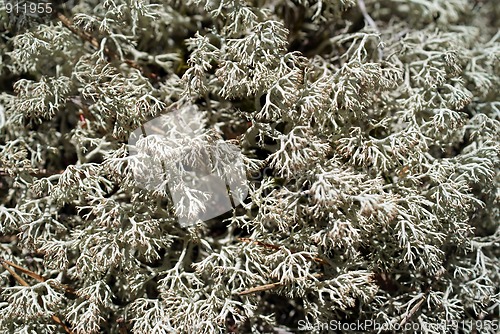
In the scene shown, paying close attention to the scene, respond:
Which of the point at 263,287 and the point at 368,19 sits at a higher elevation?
the point at 368,19

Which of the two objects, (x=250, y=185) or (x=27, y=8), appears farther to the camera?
(x=27, y=8)

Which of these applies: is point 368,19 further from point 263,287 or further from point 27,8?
point 27,8

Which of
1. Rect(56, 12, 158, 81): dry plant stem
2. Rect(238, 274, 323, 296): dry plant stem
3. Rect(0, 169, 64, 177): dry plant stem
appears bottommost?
Rect(238, 274, 323, 296): dry plant stem

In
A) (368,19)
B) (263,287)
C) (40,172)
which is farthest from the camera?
(368,19)

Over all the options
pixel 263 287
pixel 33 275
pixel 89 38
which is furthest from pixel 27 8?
pixel 263 287

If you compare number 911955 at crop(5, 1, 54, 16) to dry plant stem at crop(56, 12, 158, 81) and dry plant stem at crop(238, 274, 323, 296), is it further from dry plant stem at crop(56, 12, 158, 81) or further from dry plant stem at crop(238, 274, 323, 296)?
dry plant stem at crop(238, 274, 323, 296)

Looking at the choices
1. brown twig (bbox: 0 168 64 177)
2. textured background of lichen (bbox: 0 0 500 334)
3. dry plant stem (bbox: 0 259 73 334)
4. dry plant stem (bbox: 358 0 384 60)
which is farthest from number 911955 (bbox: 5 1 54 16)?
dry plant stem (bbox: 358 0 384 60)

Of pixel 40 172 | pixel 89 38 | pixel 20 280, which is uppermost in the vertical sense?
pixel 89 38

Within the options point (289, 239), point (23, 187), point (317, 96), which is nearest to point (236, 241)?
point (289, 239)

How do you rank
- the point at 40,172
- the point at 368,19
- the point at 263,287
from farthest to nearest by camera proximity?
the point at 368,19, the point at 40,172, the point at 263,287

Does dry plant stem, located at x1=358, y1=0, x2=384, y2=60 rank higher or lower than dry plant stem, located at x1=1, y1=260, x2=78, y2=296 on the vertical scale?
higher

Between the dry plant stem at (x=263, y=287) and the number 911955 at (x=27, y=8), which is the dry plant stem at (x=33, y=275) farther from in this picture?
the number 911955 at (x=27, y=8)
